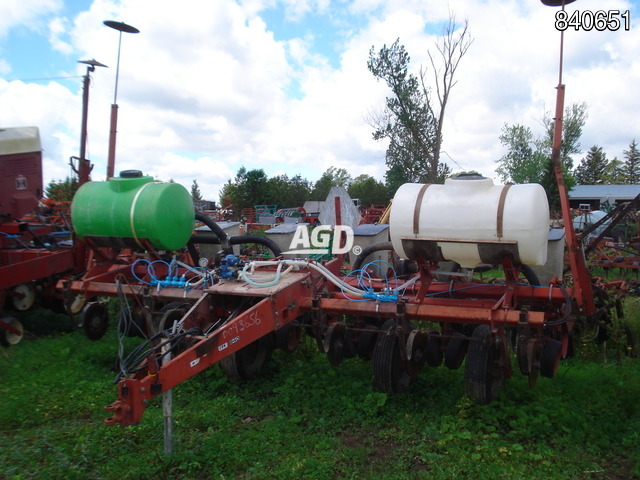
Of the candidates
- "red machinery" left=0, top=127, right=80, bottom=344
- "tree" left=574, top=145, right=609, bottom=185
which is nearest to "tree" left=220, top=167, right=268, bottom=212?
"red machinery" left=0, top=127, right=80, bottom=344

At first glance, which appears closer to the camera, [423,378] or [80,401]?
[80,401]

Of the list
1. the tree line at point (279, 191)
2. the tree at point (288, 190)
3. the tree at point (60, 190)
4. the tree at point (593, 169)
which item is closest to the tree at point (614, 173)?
the tree at point (593, 169)

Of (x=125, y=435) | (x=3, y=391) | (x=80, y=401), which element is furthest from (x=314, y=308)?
(x=3, y=391)

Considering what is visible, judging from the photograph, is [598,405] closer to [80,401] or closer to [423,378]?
[423,378]

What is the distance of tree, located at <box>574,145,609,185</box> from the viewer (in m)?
76.4

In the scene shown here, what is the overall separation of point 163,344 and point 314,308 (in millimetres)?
1591

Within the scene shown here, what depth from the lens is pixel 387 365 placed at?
4988mm

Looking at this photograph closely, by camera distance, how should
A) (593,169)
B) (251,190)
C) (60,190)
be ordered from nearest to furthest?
(60,190), (251,190), (593,169)

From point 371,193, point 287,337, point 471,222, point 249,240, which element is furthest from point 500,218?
point 371,193

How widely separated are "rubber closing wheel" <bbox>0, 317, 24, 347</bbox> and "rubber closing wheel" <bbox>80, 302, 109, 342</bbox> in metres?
1.55

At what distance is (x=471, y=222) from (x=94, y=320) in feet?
13.2

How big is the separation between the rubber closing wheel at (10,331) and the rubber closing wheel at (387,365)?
456cm

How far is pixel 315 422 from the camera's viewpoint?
15.4 ft

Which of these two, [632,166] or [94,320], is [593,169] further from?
[94,320]
